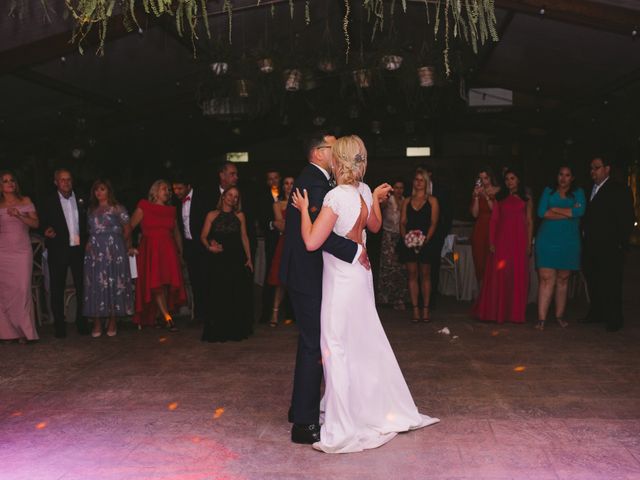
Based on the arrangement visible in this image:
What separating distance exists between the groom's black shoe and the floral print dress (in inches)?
132

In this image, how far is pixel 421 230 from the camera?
658 centimetres

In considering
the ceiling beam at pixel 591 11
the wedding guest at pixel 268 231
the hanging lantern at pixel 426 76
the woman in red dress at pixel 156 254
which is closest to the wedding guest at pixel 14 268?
the woman in red dress at pixel 156 254

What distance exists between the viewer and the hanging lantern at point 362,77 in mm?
7738

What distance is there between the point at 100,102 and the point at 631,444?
394 inches

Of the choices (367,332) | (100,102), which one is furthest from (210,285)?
(100,102)

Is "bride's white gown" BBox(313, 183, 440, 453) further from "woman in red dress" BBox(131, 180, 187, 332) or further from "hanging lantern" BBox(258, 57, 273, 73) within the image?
"hanging lantern" BBox(258, 57, 273, 73)

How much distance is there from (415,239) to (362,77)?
89.5 inches

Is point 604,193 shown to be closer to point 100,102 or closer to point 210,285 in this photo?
point 210,285

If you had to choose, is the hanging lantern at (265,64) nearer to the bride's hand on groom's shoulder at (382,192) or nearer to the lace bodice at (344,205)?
the bride's hand on groom's shoulder at (382,192)

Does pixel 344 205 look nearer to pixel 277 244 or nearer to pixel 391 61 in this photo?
pixel 277 244

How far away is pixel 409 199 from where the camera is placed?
22.2 feet

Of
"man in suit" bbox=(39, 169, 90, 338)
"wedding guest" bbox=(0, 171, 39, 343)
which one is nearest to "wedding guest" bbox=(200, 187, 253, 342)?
"man in suit" bbox=(39, 169, 90, 338)

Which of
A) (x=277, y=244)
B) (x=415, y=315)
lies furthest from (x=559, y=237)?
(x=277, y=244)

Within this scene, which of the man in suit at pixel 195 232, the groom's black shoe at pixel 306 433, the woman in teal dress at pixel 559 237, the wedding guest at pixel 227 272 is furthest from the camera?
the man in suit at pixel 195 232
